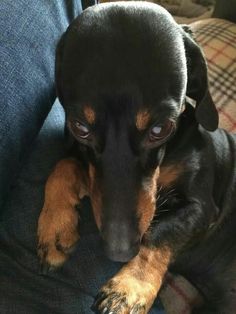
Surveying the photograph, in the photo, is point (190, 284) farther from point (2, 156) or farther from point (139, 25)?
point (139, 25)

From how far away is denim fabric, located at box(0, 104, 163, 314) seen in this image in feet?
4.89

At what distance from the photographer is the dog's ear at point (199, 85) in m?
1.67

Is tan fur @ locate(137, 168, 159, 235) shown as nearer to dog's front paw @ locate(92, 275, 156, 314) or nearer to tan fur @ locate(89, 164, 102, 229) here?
tan fur @ locate(89, 164, 102, 229)

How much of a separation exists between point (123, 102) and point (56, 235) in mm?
521

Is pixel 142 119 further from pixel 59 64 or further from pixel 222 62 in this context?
pixel 222 62

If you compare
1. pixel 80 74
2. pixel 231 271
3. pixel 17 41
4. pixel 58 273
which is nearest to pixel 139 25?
pixel 80 74

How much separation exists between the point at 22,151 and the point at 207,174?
0.65 meters

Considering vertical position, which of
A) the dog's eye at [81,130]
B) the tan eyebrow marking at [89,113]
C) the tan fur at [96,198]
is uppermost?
the tan eyebrow marking at [89,113]

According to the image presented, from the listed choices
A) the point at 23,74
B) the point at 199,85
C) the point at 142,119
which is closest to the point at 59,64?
the point at 23,74

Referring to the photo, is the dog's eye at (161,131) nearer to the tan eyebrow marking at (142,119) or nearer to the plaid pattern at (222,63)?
the tan eyebrow marking at (142,119)

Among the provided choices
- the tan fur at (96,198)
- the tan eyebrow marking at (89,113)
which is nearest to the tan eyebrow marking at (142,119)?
the tan eyebrow marking at (89,113)

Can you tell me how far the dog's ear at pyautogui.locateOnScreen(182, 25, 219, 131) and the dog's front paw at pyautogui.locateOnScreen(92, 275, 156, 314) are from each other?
1.89ft

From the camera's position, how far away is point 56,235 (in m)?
1.62

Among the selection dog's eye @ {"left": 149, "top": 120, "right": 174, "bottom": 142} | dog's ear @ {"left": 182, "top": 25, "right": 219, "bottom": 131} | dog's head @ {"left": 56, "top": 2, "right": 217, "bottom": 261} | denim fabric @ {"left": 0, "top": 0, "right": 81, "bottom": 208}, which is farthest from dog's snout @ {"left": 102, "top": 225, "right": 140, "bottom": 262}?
dog's ear @ {"left": 182, "top": 25, "right": 219, "bottom": 131}
